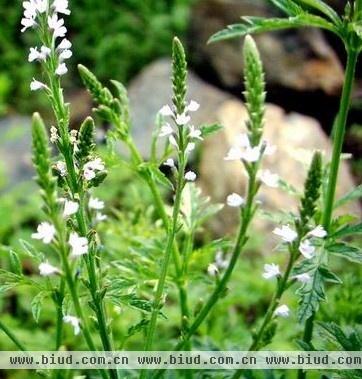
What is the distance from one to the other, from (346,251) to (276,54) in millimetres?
5634

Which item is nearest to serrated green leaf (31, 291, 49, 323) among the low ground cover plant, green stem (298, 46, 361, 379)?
the low ground cover plant

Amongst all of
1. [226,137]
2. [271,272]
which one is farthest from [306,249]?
[226,137]

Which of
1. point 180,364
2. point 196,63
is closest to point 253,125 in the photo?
point 180,364

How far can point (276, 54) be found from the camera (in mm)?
7348

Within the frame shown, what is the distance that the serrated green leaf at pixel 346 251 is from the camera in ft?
6.35

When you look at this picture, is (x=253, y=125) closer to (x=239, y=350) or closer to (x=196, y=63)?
(x=239, y=350)

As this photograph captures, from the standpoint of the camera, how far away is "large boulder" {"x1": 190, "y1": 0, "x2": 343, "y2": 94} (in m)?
7.20

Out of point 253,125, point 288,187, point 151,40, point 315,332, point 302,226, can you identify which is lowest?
point 151,40

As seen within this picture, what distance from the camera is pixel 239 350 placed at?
237 centimetres

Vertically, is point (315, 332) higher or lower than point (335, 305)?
higher

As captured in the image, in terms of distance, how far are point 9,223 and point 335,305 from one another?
2550mm

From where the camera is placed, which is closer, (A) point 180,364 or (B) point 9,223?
(A) point 180,364

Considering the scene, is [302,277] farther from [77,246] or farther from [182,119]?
[77,246]

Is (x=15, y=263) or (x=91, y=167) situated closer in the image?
(x=91, y=167)
